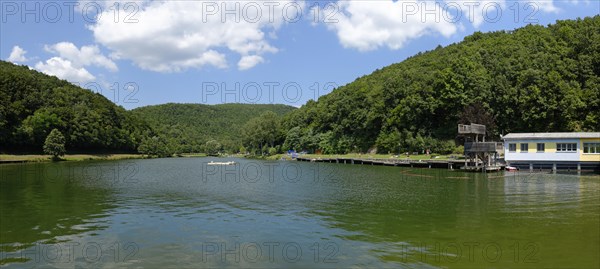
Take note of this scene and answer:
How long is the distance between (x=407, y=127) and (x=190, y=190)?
2790 inches

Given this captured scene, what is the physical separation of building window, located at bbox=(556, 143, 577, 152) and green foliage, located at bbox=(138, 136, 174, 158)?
456 feet

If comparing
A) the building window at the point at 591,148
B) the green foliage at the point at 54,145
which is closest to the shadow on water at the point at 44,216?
the building window at the point at 591,148

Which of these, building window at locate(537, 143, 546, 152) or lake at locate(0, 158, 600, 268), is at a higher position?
building window at locate(537, 143, 546, 152)

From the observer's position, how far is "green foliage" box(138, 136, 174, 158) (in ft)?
519

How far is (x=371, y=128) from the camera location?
111 meters

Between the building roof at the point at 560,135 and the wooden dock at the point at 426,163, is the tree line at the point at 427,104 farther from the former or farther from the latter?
the building roof at the point at 560,135

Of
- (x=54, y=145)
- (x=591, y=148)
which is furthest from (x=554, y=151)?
(x=54, y=145)

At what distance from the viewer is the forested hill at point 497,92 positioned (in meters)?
71.7

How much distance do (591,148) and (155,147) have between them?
146 meters

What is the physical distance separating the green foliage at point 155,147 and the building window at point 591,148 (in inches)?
5580

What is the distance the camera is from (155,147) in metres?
164

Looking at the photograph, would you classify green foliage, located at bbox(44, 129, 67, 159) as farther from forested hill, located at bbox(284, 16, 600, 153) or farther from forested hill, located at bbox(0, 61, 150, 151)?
forested hill, located at bbox(284, 16, 600, 153)

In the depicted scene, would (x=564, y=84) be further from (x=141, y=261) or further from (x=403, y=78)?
(x=141, y=261)

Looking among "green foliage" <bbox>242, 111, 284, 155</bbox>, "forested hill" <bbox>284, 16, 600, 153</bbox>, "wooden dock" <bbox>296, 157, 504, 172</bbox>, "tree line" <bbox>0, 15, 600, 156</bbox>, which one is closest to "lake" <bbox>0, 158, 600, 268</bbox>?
"wooden dock" <bbox>296, 157, 504, 172</bbox>
